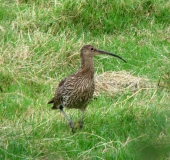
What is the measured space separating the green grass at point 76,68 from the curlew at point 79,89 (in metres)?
0.17

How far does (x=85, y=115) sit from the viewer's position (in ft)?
22.7

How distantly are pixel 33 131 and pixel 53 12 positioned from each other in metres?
4.31

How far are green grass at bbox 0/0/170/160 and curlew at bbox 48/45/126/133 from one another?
170mm

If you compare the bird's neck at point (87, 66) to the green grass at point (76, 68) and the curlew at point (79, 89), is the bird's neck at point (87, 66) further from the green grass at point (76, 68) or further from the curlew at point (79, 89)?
the green grass at point (76, 68)

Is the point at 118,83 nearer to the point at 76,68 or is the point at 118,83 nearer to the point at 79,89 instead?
the point at 76,68

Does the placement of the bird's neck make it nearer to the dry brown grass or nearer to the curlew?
the curlew

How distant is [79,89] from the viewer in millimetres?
6746

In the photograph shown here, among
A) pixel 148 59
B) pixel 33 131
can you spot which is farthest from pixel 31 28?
pixel 33 131

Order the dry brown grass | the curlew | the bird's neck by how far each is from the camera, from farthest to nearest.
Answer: the dry brown grass, the bird's neck, the curlew

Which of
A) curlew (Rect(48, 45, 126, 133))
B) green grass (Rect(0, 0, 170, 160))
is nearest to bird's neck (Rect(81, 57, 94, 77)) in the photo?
curlew (Rect(48, 45, 126, 133))

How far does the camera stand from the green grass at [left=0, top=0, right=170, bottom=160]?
5.82 metres

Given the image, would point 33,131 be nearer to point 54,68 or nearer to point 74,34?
point 54,68

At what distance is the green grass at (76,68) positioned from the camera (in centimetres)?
582

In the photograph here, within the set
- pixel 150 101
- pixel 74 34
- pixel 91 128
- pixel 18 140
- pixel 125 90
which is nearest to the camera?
pixel 18 140
